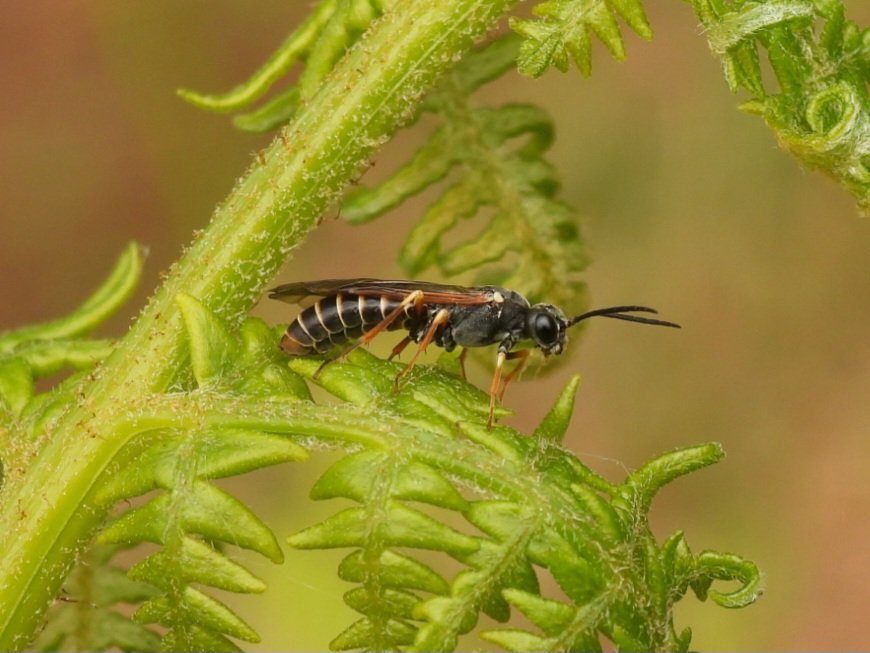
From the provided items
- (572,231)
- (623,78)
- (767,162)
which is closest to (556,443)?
(572,231)

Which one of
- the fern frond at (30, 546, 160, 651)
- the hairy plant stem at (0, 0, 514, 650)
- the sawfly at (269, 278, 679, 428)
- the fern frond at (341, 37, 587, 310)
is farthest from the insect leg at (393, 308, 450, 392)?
the fern frond at (30, 546, 160, 651)

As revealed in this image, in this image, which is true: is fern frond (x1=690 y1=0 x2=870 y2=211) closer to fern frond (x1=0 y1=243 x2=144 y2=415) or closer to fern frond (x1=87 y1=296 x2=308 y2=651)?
fern frond (x1=87 y1=296 x2=308 y2=651)

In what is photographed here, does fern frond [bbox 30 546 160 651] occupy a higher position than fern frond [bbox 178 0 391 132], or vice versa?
fern frond [bbox 178 0 391 132]

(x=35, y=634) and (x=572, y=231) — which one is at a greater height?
(x=572, y=231)

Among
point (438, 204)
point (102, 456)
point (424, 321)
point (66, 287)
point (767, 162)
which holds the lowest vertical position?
point (102, 456)

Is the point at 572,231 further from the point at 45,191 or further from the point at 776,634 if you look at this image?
the point at 45,191

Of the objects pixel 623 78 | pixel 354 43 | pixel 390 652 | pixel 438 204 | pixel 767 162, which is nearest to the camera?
pixel 390 652

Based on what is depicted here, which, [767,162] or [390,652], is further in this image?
[767,162]
